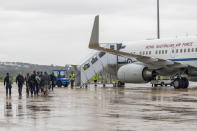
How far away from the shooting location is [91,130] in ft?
37.8

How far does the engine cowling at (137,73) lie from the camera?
35.5m

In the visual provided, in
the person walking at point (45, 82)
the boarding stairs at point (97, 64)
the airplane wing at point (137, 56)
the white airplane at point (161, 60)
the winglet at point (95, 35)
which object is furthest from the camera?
the boarding stairs at point (97, 64)

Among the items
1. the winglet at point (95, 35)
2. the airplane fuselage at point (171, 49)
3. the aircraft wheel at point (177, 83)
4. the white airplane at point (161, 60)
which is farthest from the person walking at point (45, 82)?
the airplane fuselage at point (171, 49)

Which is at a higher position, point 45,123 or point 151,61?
point 151,61

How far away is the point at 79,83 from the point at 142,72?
8.42 metres

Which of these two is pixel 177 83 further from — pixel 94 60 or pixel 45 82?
pixel 45 82

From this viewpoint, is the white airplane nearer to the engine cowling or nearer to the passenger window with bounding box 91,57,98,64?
the engine cowling

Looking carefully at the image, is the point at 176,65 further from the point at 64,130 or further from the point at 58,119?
the point at 64,130

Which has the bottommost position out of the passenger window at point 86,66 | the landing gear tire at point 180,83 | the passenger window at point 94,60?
the landing gear tire at point 180,83

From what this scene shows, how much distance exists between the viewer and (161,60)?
110 feet

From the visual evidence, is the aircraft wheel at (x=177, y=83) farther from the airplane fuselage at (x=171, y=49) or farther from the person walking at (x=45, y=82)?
the person walking at (x=45, y=82)

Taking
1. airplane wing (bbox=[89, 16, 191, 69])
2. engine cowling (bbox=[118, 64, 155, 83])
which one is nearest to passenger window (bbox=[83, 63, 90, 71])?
engine cowling (bbox=[118, 64, 155, 83])

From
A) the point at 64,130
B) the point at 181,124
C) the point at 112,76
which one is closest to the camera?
the point at 64,130

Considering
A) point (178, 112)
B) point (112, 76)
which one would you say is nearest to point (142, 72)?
point (112, 76)
